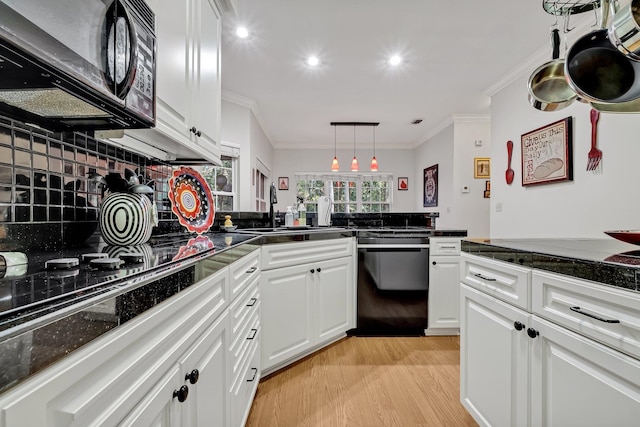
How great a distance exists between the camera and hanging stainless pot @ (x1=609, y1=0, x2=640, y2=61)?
0.80 metres

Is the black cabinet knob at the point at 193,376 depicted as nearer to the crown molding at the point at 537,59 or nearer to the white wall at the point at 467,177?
the crown molding at the point at 537,59

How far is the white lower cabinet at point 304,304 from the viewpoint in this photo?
1780 mm

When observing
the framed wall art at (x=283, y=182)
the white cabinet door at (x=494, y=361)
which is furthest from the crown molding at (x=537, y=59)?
the framed wall art at (x=283, y=182)

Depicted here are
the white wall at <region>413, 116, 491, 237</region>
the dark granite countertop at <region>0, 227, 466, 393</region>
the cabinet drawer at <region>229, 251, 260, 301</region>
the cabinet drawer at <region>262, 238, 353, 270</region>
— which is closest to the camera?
the dark granite countertop at <region>0, 227, 466, 393</region>

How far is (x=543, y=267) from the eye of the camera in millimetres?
947

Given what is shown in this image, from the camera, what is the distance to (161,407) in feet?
1.95

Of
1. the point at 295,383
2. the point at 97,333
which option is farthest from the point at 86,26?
the point at 295,383

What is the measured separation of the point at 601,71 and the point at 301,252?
163cm

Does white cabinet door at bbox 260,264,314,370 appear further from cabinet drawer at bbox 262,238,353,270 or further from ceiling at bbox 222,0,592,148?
ceiling at bbox 222,0,592,148

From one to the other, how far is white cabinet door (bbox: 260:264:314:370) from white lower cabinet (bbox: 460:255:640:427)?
976 millimetres

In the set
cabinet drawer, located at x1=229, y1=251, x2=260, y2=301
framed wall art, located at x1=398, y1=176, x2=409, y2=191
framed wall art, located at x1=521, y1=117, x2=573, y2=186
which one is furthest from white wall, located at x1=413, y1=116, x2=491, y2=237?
cabinet drawer, located at x1=229, y1=251, x2=260, y2=301

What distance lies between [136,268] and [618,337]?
3.56 ft

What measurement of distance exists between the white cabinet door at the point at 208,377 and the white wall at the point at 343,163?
5592 mm

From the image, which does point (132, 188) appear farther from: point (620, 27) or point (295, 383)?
point (620, 27)
